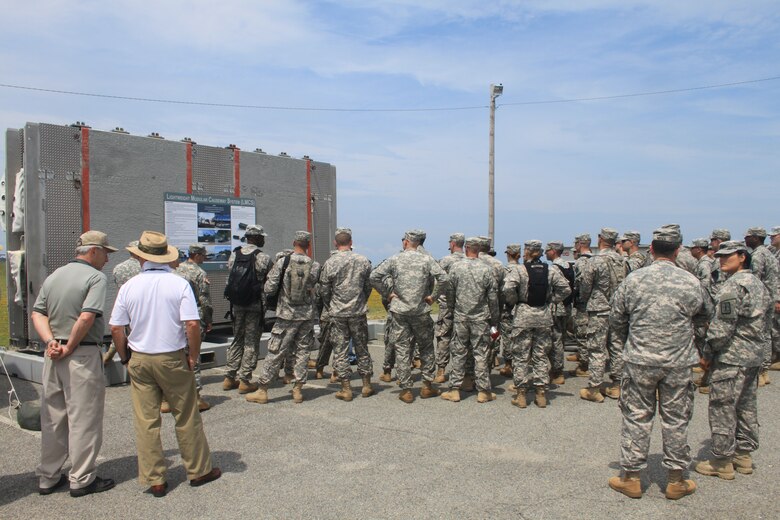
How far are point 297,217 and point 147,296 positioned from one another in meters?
6.73

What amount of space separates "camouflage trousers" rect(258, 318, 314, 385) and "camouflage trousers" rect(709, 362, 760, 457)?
4.45 m

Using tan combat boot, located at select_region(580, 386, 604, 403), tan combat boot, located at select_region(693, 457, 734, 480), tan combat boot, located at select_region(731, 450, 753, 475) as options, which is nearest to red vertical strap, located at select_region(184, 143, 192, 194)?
tan combat boot, located at select_region(580, 386, 604, 403)

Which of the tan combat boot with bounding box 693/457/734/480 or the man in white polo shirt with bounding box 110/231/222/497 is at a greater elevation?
the man in white polo shirt with bounding box 110/231/222/497

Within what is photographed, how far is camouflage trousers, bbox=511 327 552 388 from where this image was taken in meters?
6.89

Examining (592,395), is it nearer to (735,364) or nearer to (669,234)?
(735,364)

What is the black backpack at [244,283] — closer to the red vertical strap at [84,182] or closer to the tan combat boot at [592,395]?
the red vertical strap at [84,182]

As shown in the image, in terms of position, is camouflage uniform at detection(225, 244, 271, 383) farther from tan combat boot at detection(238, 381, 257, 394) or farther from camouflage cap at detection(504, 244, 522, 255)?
camouflage cap at detection(504, 244, 522, 255)

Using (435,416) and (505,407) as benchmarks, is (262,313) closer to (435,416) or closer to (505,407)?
(435,416)

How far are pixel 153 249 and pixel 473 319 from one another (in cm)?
406

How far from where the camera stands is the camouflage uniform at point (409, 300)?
23.7ft

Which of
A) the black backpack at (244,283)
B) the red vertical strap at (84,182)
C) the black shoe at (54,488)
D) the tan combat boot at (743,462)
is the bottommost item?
the black shoe at (54,488)

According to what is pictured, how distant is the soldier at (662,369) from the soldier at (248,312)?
4759mm

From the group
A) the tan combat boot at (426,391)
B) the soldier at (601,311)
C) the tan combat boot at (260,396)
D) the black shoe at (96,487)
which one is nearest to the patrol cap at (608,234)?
the soldier at (601,311)

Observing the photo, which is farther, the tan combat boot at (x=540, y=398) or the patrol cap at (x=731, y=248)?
the tan combat boot at (x=540, y=398)
